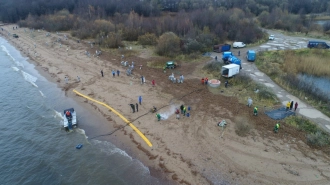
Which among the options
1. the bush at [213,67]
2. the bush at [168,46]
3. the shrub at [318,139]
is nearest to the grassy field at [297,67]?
the shrub at [318,139]

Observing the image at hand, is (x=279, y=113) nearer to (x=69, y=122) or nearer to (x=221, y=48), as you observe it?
(x=69, y=122)

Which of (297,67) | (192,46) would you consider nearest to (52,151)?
(192,46)

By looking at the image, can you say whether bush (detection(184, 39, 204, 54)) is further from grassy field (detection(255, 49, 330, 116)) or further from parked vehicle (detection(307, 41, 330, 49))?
parked vehicle (detection(307, 41, 330, 49))

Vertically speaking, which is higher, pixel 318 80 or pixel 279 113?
pixel 318 80

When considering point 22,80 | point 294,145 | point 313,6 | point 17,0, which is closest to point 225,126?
point 294,145

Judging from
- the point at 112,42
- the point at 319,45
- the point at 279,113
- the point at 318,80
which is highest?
the point at 319,45

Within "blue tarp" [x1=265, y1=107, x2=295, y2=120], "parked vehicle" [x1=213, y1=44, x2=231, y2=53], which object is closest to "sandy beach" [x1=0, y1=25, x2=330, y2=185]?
"blue tarp" [x1=265, y1=107, x2=295, y2=120]

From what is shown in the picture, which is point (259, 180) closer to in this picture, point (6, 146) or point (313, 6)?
point (6, 146)
